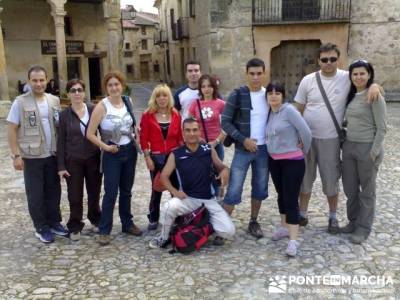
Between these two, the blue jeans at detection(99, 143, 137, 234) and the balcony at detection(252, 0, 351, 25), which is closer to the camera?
the blue jeans at detection(99, 143, 137, 234)

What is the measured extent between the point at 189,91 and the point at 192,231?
67.4 inches

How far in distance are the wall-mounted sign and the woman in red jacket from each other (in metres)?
14.7

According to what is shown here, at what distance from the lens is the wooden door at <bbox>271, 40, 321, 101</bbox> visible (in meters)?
16.0

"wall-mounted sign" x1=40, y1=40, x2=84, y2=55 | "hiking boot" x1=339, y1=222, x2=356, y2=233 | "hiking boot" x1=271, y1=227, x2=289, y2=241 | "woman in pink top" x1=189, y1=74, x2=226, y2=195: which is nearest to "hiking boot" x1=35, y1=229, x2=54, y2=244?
"woman in pink top" x1=189, y1=74, x2=226, y2=195

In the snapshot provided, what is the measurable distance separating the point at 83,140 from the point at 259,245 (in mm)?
2044

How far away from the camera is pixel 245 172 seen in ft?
13.9

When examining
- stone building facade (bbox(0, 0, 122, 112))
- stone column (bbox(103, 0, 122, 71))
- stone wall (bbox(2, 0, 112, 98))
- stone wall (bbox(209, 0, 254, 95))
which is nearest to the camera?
stone wall (bbox(209, 0, 254, 95))

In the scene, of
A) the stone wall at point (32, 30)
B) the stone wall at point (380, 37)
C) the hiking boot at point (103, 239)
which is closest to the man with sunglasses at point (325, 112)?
the hiking boot at point (103, 239)

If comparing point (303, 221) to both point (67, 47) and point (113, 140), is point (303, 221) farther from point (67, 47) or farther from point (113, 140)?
point (67, 47)

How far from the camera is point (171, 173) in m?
4.08

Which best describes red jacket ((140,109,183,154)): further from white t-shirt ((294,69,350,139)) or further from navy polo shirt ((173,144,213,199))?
white t-shirt ((294,69,350,139))

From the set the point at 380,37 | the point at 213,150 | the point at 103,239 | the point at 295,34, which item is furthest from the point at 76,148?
the point at 380,37

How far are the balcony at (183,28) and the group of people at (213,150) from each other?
731 inches

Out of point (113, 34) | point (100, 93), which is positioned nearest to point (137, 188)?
point (113, 34)
